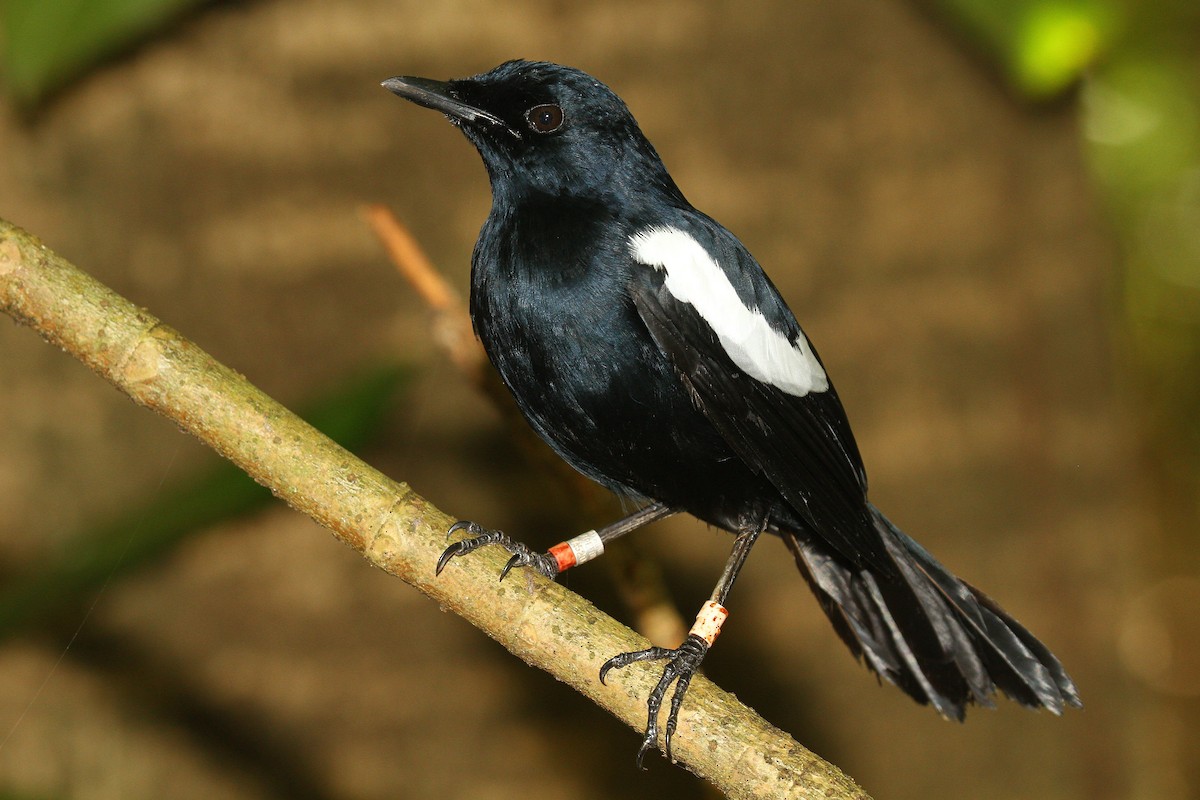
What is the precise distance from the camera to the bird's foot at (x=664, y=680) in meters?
1.73

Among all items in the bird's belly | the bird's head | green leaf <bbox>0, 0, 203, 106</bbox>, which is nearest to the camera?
green leaf <bbox>0, 0, 203, 106</bbox>

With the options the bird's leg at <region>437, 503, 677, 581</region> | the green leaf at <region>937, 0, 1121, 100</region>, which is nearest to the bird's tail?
the bird's leg at <region>437, 503, 677, 581</region>

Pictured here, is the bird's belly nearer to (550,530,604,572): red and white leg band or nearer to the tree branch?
(550,530,604,572): red and white leg band

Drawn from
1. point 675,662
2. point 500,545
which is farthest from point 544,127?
point 675,662

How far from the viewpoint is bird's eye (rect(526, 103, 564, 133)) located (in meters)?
2.17

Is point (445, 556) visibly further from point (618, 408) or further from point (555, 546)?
point (555, 546)

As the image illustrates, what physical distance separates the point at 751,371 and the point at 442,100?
0.81 m

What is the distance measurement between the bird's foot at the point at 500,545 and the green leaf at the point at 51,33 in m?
1.07

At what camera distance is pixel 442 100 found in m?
2.13

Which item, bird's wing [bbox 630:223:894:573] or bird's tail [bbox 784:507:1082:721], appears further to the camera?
bird's tail [bbox 784:507:1082:721]

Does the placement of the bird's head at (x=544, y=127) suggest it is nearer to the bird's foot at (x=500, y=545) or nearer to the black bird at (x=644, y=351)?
the black bird at (x=644, y=351)

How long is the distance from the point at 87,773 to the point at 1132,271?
20.2 ft

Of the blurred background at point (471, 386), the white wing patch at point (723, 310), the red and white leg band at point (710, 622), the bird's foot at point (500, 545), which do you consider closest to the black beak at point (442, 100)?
the white wing patch at point (723, 310)

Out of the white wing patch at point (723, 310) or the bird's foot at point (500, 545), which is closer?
the bird's foot at point (500, 545)
